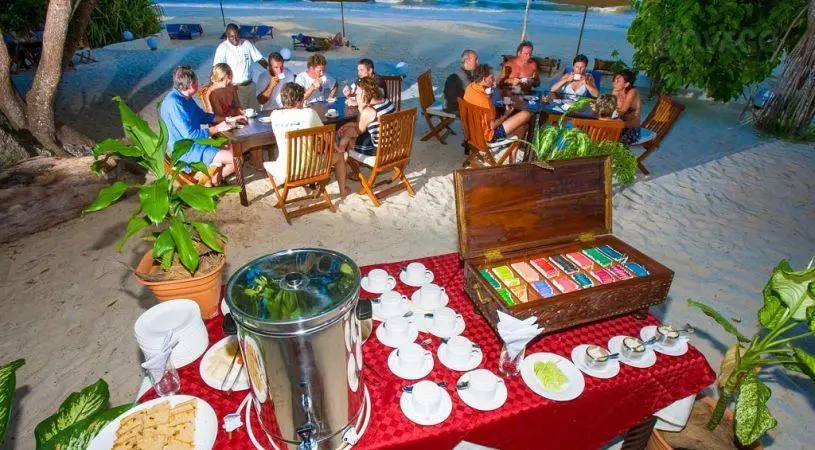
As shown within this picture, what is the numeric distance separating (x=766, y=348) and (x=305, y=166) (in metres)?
4.08

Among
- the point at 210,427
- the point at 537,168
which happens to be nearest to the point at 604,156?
the point at 537,168

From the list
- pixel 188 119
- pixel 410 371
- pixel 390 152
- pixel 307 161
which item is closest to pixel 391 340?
pixel 410 371

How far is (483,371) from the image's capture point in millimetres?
1777

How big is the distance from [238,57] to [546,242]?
805 centimetres

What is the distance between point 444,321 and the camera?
6.64 feet

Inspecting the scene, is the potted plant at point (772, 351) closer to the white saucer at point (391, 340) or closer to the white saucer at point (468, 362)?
the white saucer at point (468, 362)

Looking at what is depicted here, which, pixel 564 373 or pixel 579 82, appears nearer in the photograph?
pixel 564 373

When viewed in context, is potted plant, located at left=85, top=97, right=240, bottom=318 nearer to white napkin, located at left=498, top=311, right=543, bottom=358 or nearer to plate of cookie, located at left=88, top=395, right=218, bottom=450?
plate of cookie, located at left=88, top=395, right=218, bottom=450

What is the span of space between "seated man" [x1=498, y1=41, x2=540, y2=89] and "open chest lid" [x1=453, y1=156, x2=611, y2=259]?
5.82 metres

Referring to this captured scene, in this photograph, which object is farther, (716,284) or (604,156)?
(716,284)

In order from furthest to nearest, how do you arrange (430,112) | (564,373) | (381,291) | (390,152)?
(430,112) < (390,152) < (381,291) < (564,373)

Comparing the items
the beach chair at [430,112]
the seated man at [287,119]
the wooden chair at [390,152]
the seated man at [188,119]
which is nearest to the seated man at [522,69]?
the beach chair at [430,112]

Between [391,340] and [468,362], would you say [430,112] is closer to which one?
[391,340]

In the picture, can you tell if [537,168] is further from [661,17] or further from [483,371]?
[661,17]
